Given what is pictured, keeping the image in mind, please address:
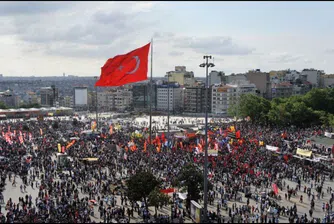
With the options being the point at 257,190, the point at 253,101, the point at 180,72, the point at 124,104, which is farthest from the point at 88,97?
the point at 257,190

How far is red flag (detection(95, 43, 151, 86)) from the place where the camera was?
26.6 meters

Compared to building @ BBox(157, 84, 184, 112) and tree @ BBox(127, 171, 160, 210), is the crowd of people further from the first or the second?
building @ BBox(157, 84, 184, 112)

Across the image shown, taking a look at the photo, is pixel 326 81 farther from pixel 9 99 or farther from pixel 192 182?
pixel 192 182

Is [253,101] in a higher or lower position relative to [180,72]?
lower

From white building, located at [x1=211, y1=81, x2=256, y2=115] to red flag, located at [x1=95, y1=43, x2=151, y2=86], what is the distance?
84224 millimetres

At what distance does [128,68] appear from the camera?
2692cm

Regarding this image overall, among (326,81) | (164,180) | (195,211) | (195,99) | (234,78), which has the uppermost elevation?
(234,78)

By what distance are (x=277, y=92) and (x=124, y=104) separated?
177 ft

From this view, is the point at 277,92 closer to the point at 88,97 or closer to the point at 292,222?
the point at 88,97

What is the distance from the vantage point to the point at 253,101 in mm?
79812

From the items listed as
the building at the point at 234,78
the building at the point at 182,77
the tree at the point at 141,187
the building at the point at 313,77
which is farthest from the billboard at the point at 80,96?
the tree at the point at 141,187

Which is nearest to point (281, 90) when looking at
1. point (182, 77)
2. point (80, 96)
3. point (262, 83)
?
point (262, 83)

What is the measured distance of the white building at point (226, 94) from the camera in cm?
11119

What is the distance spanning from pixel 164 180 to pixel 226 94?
261 ft
